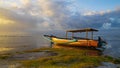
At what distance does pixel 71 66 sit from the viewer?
22531mm

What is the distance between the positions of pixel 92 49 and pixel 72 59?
22186mm

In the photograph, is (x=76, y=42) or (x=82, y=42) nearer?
(x=82, y=42)

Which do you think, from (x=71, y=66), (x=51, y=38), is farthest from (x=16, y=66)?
(x=51, y=38)

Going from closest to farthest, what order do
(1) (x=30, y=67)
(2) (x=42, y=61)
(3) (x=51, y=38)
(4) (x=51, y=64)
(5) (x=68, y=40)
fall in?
(1) (x=30, y=67) → (4) (x=51, y=64) → (2) (x=42, y=61) → (5) (x=68, y=40) → (3) (x=51, y=38)

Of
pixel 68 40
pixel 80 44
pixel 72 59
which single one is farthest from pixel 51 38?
pixel 72 59

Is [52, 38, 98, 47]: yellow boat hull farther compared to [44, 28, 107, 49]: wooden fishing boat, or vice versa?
[52, 38, 98, 47]: yellow boat hull

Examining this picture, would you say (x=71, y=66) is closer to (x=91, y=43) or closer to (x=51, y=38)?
(x=91, y=43)

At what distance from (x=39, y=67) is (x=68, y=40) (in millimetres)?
30837

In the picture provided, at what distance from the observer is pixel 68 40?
52.5 m

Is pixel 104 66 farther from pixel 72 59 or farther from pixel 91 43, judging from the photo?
pixel 91 43

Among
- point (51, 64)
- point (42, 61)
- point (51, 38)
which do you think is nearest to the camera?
point (51, 64)

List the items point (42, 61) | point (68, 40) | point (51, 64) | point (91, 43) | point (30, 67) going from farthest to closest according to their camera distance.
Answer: point (68, 40)
point (91, 43)
point (42, 61)
point (51, 64)
point (30, 67)

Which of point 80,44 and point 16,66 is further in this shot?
point 80,44

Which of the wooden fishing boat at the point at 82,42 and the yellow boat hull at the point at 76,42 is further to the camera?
the yellow boat hull at the point at 76,42
